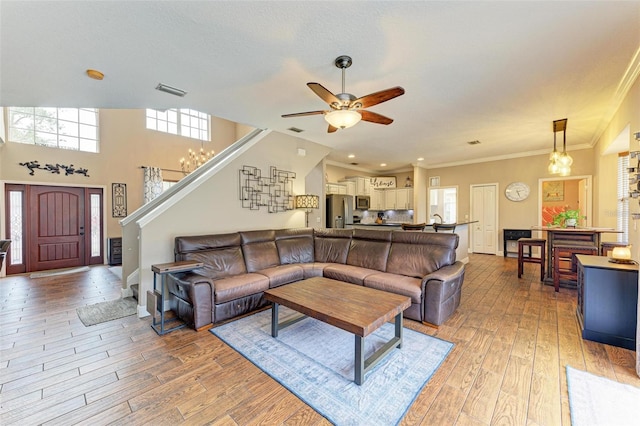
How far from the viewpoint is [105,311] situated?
341 cm

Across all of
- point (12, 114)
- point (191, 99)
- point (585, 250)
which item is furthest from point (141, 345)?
point (12, 114)

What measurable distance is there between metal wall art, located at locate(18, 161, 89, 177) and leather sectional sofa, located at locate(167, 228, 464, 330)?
4.93 meters

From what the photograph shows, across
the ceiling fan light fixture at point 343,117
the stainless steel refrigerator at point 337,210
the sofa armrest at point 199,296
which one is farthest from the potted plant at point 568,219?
the sofa armrest at point 199,296

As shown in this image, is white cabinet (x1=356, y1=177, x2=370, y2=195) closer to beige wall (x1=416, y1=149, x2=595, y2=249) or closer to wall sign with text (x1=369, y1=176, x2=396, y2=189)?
wall sign with text (x1=369, y1=176, x2=396, y2=189)

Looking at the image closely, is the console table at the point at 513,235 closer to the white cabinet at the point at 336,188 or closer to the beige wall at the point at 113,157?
the white cabinet at the point at 336,188

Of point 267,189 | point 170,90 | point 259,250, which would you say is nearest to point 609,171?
point 267,189

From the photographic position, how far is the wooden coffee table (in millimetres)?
1974

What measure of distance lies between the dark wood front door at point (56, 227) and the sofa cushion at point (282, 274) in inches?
219

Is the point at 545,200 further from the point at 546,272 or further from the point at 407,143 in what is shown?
the point at 407,143

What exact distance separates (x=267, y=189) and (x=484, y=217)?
6268mm

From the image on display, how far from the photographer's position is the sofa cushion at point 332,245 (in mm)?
4422

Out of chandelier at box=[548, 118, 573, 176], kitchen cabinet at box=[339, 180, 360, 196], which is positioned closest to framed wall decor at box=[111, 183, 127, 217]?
kitchen cabinet at box=[339, 180, 360, 196]

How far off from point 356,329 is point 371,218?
24.4 feet

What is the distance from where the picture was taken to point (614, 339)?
96.4 inches
